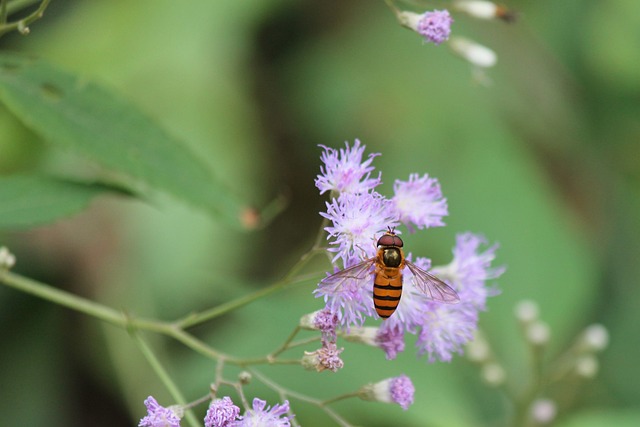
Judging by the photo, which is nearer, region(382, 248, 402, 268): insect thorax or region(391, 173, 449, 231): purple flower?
region(382, 248, 402, 268): insect thorax

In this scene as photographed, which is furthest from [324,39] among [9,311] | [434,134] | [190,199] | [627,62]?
[190,199]

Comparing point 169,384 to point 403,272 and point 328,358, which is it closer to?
point 328,358

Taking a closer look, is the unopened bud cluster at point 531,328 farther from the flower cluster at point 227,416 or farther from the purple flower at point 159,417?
the purple flower at point 159,417

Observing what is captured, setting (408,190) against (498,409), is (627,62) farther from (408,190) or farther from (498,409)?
(408,190)

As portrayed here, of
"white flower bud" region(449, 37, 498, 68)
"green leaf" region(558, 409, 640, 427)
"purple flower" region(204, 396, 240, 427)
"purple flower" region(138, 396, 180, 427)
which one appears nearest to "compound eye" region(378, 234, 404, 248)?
"purple flower" region(204, 396, 240, 427)

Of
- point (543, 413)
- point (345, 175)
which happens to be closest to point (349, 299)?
point (345, 175)

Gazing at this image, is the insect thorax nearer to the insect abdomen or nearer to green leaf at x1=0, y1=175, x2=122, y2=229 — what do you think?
the insect abdomen

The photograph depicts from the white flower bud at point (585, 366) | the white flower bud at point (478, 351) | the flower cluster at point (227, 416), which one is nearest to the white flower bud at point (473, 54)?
the white flower bud at point (478, 351)
